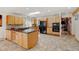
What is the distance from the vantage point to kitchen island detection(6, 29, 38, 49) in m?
2.30

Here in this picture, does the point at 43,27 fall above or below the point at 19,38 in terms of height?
above

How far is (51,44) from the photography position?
7.50ft

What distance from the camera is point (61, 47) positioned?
226cm

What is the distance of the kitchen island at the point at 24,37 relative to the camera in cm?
230

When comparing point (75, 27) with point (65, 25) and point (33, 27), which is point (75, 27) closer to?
point (65, 25)

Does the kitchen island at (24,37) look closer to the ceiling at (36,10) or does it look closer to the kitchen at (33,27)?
the kitchen at (33,27)

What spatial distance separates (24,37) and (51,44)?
61 cm

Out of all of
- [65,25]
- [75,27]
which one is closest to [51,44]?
[65,25]

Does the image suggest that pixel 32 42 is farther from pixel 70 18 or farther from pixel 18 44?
pixel 70 18

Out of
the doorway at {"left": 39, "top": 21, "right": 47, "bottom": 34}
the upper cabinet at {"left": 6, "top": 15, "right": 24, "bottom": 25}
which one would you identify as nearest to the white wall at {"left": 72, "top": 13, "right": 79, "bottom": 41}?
the doorway at {"left": 39, "top": 21, "right": 47, "bottom": 34}
